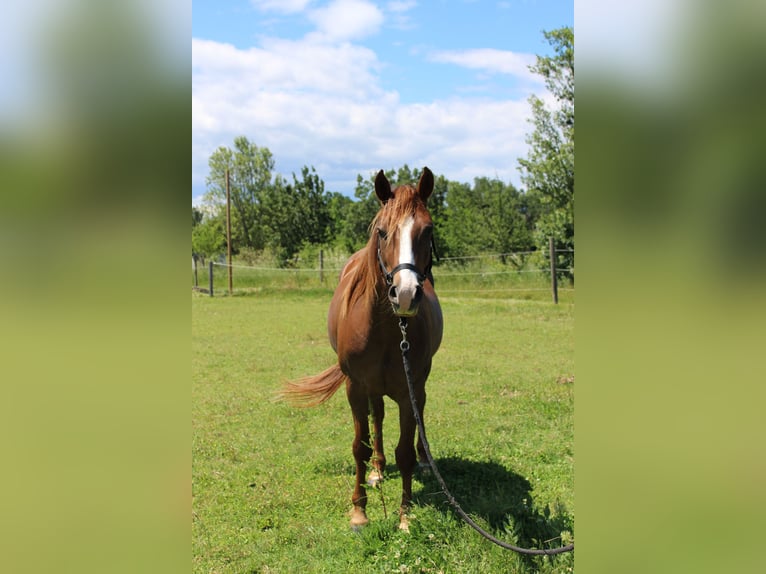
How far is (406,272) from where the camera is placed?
2.65 m

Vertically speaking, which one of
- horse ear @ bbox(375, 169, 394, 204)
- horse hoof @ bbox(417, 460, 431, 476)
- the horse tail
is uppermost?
horse ear @ bbox(375, 169, 394, 204)

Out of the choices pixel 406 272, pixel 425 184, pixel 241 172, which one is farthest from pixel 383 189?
pixel 241 172

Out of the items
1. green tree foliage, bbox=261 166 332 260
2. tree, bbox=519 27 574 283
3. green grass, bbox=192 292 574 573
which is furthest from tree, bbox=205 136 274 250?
green grass, bbox=192 292 574 573

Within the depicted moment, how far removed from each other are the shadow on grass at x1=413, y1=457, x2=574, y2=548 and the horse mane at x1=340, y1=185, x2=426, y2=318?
1.42 metres

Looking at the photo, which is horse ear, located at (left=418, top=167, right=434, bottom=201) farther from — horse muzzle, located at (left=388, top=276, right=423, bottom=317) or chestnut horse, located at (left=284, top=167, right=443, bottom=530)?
horse muzzle, located at (left=388, top=276, right=423, bottom=317)

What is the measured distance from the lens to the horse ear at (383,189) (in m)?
3.01

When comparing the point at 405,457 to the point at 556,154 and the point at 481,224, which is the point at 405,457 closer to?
the point at 556,154

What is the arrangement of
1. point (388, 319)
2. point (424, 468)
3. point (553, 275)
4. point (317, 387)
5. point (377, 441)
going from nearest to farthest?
point (388, 319), point (377, 441), point (424, 468), point (317, 387), point (553, 275)

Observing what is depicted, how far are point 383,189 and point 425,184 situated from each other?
26cm

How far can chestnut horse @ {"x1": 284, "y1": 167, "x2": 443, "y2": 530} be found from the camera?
2730mm
